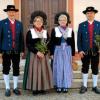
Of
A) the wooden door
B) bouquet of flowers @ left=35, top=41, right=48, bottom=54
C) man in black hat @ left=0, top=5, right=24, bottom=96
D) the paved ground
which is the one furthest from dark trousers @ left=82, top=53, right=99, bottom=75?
the wooden door

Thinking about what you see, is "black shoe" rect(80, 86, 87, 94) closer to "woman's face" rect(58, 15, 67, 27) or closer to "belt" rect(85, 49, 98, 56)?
"belt" rect(85, 49, 98, 56)

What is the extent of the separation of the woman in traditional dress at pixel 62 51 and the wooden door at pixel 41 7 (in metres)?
2.47

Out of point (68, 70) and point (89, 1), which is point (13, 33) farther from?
point (89, 1)

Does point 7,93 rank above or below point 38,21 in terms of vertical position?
below

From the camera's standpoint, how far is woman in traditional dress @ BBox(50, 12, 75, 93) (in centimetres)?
830

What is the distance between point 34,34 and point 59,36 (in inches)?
18.8

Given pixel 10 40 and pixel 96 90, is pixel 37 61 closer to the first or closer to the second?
pixel 10 40

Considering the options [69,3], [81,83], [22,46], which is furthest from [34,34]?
[69,3]

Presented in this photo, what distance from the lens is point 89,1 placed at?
34.6ft

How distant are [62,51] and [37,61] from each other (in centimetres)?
52

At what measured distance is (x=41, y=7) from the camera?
1080 centimetres

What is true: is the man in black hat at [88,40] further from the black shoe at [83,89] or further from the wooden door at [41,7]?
the wooden door at [41,7]

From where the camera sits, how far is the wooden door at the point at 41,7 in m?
10.8

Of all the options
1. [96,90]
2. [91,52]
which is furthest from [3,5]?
[96,90]
